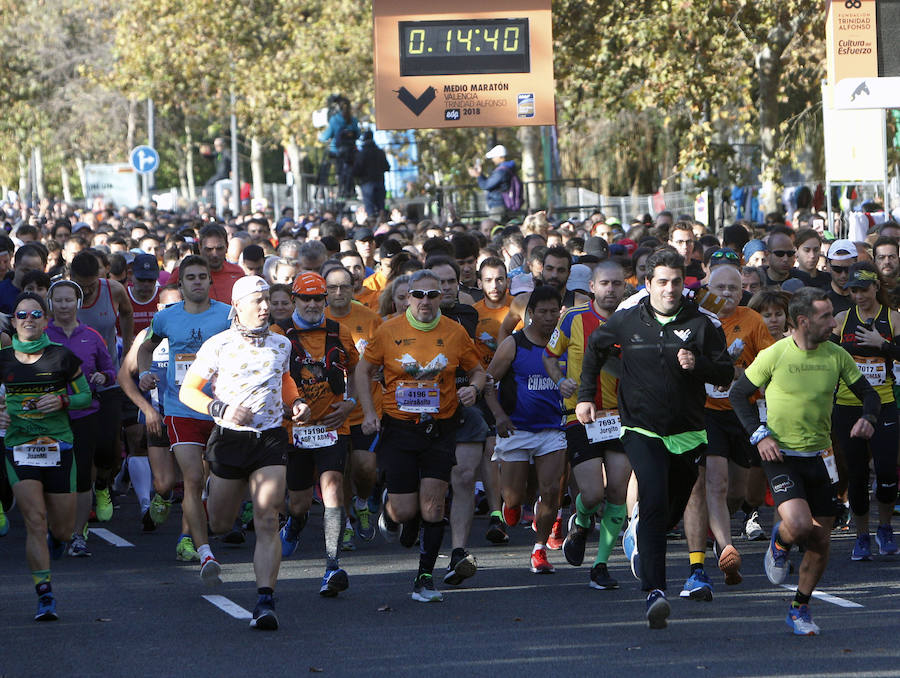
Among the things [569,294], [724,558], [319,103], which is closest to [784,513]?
[724,558]

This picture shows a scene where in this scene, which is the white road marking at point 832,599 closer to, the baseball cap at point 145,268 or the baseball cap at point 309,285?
the baseball cap at point 309,285

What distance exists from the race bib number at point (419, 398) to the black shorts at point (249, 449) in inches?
40.3

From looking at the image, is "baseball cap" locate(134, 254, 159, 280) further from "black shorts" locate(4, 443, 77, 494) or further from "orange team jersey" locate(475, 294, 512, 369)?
"black shorts" locate(4, 443, 77, 494)

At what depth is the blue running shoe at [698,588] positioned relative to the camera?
934 centimetres

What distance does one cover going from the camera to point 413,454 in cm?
969

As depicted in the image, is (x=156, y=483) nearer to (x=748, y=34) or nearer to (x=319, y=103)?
(x=748, y=34)

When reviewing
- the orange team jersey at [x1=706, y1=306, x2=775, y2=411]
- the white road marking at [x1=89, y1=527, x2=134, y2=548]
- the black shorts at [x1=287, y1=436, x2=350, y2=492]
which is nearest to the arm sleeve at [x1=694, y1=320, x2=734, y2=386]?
the orange team jersey at [x1=706, y1=306, x2=775, y2=411]

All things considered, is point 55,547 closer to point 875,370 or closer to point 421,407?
point 421,407

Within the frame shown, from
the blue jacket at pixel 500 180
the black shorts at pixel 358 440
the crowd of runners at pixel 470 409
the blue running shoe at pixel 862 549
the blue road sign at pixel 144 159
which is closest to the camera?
the crowd of runners at pixel 470 409

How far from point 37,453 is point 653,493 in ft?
11.2

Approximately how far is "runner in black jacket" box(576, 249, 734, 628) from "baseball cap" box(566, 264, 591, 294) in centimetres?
330

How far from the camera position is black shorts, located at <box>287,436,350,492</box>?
1009 cm

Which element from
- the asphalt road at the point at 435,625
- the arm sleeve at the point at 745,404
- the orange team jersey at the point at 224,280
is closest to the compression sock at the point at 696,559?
the asphalt road at the point at 435,625

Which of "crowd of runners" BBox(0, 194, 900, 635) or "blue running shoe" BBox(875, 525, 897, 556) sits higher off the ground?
"crowd of runners" BBox(0, 194, 900, 635)
